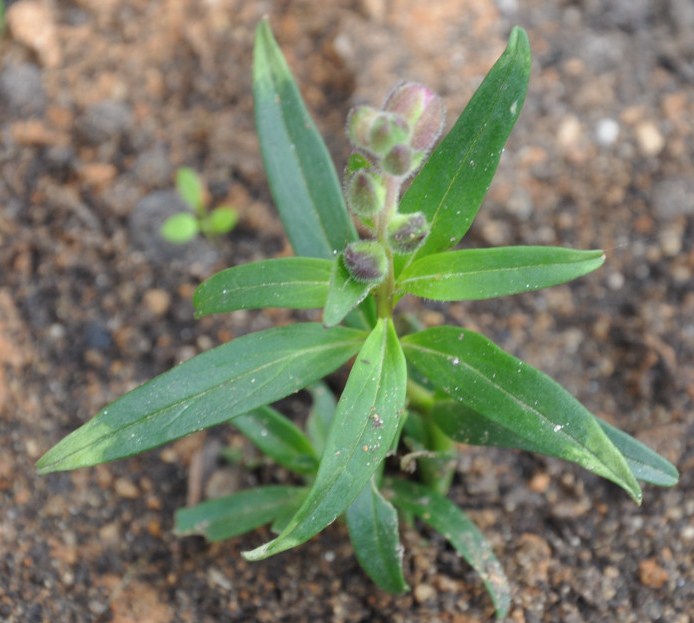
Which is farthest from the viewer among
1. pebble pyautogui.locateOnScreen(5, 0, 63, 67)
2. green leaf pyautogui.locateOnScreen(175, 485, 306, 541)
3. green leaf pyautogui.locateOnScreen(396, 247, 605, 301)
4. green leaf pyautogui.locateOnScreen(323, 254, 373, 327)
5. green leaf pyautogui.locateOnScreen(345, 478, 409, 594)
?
pebble pyautogui.locateOnScreen(5, 0, 63, 67)

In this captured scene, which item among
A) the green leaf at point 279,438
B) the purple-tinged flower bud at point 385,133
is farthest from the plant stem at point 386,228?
the green leaf at point 279,438

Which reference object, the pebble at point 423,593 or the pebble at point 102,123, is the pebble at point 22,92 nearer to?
the pebble at point 102,123

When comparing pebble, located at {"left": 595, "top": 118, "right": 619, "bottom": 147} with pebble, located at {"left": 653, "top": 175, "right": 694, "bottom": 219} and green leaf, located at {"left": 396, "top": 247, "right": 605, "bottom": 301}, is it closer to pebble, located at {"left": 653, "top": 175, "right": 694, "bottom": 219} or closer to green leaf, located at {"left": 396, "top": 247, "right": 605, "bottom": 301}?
pebble, located at {"left": 653, "top": 175, "right": 694, "bottom": 219}

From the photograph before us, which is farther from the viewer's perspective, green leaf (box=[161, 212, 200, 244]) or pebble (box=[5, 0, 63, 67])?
pebble (box=[5, 0, 63, 67])

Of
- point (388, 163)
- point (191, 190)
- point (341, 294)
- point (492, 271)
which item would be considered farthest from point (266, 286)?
point (191, 190)

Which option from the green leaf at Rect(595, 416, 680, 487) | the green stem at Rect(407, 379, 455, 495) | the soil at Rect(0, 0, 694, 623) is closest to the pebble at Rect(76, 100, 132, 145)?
the soil at Rect(0, 0, 694, 623)
